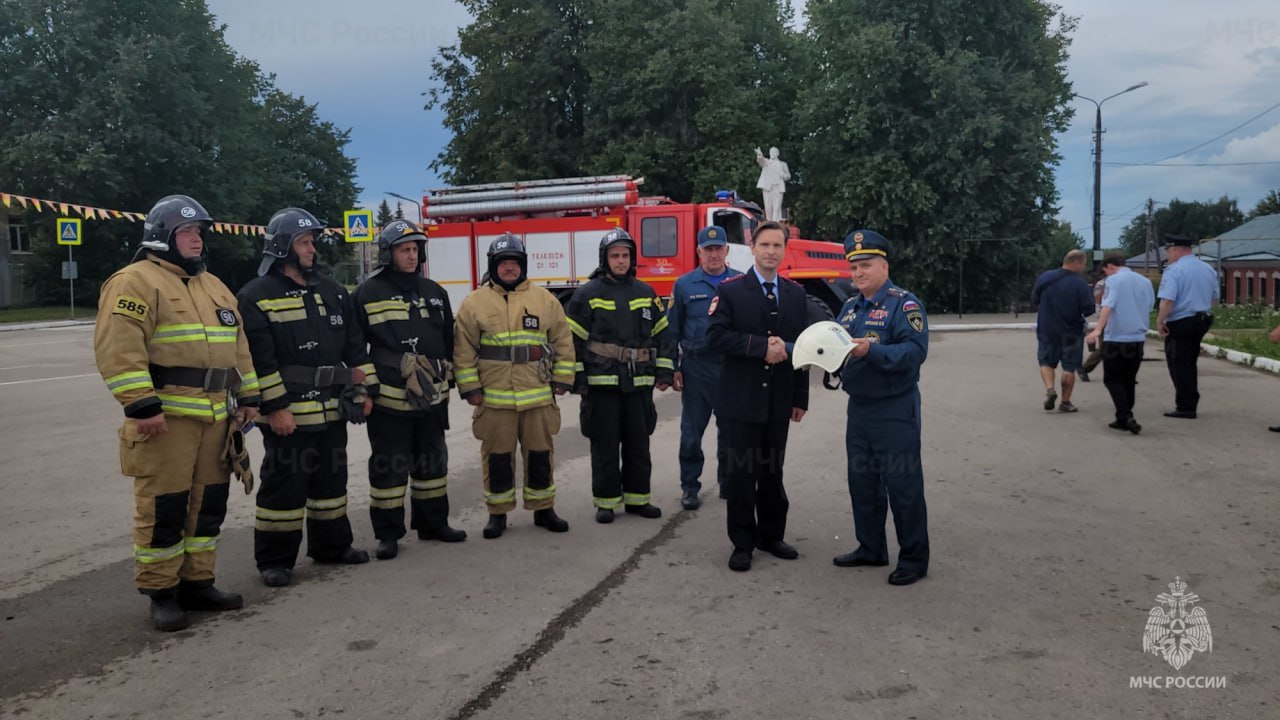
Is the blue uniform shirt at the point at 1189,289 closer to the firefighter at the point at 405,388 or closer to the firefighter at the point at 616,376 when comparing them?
the firefighter at the point at 616,376

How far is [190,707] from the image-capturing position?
355cm

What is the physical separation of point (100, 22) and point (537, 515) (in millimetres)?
39147

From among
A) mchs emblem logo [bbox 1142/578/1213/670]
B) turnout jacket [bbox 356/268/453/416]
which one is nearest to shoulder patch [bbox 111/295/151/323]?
turnout jacket [bbox 356/268/453/416]

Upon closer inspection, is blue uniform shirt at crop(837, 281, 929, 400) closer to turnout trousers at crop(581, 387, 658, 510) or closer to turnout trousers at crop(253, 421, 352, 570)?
turnout trousers at crop(581, 387, 658, 510)

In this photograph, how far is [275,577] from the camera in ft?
16.5

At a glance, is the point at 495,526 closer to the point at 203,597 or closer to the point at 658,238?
the point at 203,597

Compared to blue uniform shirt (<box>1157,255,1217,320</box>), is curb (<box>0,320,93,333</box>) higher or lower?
lower

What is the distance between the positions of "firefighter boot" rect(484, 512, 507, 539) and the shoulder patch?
7.90ft

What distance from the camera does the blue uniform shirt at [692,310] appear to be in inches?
270

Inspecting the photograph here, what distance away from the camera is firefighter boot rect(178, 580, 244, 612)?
4.61 meters

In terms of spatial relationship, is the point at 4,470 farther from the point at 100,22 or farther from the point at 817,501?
the point at 100,22

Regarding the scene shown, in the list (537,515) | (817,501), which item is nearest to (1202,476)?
(817,501)

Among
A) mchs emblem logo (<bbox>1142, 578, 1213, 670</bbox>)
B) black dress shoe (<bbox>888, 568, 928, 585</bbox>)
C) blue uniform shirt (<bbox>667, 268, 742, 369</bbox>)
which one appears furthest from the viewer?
blue uniform shirt (<bbox>667, 268, 742, 369</bbox>)

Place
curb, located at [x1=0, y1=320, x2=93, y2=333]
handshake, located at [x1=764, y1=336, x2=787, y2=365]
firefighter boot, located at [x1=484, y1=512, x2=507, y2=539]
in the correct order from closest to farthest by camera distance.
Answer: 1. handshake, located at [x1=764, y1=336, x2=787, y2=365]
2. firefighter boot, located at [x1=484, y1=512, x2=507, y2=539]
3. curb, located at [x1=0, y1=320, x2=93, y2=333]
